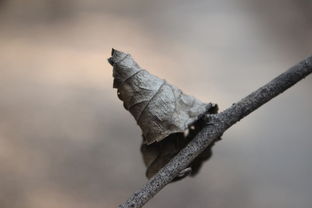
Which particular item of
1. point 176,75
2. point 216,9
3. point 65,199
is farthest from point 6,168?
point 216,9

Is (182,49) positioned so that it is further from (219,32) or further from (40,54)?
(40,54)

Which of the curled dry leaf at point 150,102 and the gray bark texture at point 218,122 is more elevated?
the curled dry leaf at point 150,102

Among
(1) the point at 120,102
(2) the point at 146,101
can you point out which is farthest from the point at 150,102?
(1) the point at 120,102

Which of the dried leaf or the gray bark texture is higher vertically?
the dried leaf
